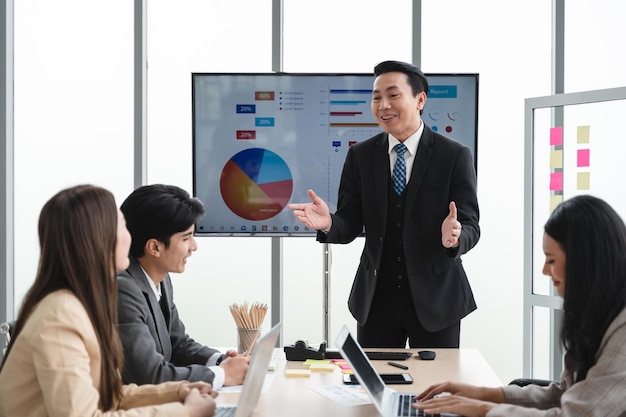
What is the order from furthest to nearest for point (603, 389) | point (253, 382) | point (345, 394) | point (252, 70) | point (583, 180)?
point (252, 70)
point (583, 180)
point (345, 394)
point (253, 382)
point (603, 389)

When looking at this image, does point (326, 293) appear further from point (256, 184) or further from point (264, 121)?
point (264, 121)

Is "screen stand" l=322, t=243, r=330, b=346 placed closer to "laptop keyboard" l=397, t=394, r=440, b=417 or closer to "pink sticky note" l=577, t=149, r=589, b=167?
"laptop keyboard" l=397, t=394, r=440, b=417

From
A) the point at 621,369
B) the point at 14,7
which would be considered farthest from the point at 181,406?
the point at 14,7

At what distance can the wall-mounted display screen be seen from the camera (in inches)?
159

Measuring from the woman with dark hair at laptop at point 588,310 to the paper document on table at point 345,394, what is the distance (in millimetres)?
256

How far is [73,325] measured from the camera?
158 cm

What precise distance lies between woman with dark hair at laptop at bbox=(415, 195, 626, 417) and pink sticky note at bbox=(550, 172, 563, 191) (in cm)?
248

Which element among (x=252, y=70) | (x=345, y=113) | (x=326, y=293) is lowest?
(x=326, y=293)

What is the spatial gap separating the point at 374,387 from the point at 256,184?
2.17 m

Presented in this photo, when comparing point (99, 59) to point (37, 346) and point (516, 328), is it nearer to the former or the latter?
point (516, 328)

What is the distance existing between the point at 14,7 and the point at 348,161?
275 centimetres

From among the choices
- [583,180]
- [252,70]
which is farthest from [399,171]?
[252,70]

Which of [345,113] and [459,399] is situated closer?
[459,399]

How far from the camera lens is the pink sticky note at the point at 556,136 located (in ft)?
13.9
